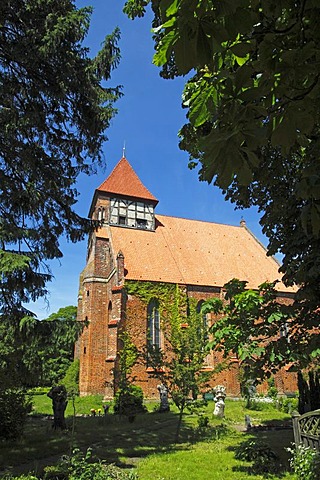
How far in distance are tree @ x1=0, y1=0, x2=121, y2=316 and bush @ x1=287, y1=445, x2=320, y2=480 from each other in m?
6.36

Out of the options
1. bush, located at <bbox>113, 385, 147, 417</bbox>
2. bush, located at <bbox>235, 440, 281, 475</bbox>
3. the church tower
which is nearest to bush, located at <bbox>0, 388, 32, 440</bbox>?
bush, located at <bbox>235, 440, 281, 475</bbox>

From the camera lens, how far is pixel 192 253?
2903 centimetres

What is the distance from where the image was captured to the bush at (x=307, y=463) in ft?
20.7

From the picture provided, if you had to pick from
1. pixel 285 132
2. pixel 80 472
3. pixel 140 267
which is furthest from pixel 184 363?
pixel 140 267

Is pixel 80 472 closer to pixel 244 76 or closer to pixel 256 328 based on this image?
pixel 256 328

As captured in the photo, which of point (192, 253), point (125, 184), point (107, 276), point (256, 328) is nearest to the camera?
point (256, 328)

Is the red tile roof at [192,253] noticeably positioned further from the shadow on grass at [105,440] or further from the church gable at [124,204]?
the shadow on grass at [105,440]

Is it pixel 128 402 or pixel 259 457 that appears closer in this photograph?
pixel 259 457

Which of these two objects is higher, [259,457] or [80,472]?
[80,472]

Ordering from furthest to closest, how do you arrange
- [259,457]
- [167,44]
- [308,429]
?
[259,457]
[308,429]
[167,44]

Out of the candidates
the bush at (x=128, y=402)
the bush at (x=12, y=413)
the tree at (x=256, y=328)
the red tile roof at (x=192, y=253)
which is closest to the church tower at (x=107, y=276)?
the red tile roof at (x=192, y=253)

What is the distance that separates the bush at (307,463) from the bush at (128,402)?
11.8 metres

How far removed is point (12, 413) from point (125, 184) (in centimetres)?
2165

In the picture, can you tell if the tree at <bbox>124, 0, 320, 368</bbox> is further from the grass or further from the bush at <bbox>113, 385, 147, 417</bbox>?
the bush at <bbox>113, 385, 147, 417</bbox>
